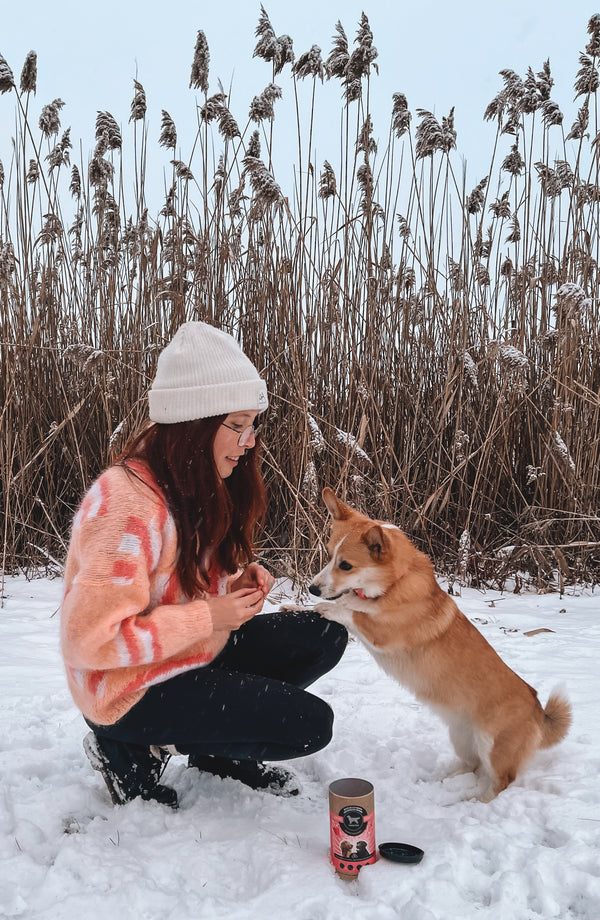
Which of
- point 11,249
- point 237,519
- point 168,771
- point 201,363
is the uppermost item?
point 11,249

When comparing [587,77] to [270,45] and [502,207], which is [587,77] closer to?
[502,207]

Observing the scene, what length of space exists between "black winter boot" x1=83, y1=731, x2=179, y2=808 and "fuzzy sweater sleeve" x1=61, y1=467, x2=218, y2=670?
32 centimetres

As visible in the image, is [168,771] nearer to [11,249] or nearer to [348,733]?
[348,733]

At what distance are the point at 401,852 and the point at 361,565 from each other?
749mm

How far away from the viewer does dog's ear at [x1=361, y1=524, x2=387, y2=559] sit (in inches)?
75.2

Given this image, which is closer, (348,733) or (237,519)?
(237,519)

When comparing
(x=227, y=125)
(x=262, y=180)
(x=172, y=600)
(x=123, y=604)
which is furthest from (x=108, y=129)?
(x=123, y=604)

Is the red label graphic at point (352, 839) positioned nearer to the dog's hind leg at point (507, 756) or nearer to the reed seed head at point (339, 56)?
the dog's hind leg at point (507, 756)

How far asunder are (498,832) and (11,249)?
3194 millimetres

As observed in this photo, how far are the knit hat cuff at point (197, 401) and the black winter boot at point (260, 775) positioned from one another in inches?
34.8

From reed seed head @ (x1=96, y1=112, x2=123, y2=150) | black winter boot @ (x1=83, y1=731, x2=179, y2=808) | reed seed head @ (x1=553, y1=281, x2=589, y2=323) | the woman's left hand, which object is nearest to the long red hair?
the woman's left hand

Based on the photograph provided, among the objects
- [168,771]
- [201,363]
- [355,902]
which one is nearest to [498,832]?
[355,902]

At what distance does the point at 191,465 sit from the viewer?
1.50 metres

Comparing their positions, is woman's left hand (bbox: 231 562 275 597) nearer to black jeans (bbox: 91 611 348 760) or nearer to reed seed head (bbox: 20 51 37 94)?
A: black jeans (bbox: 91 611 348 760)
